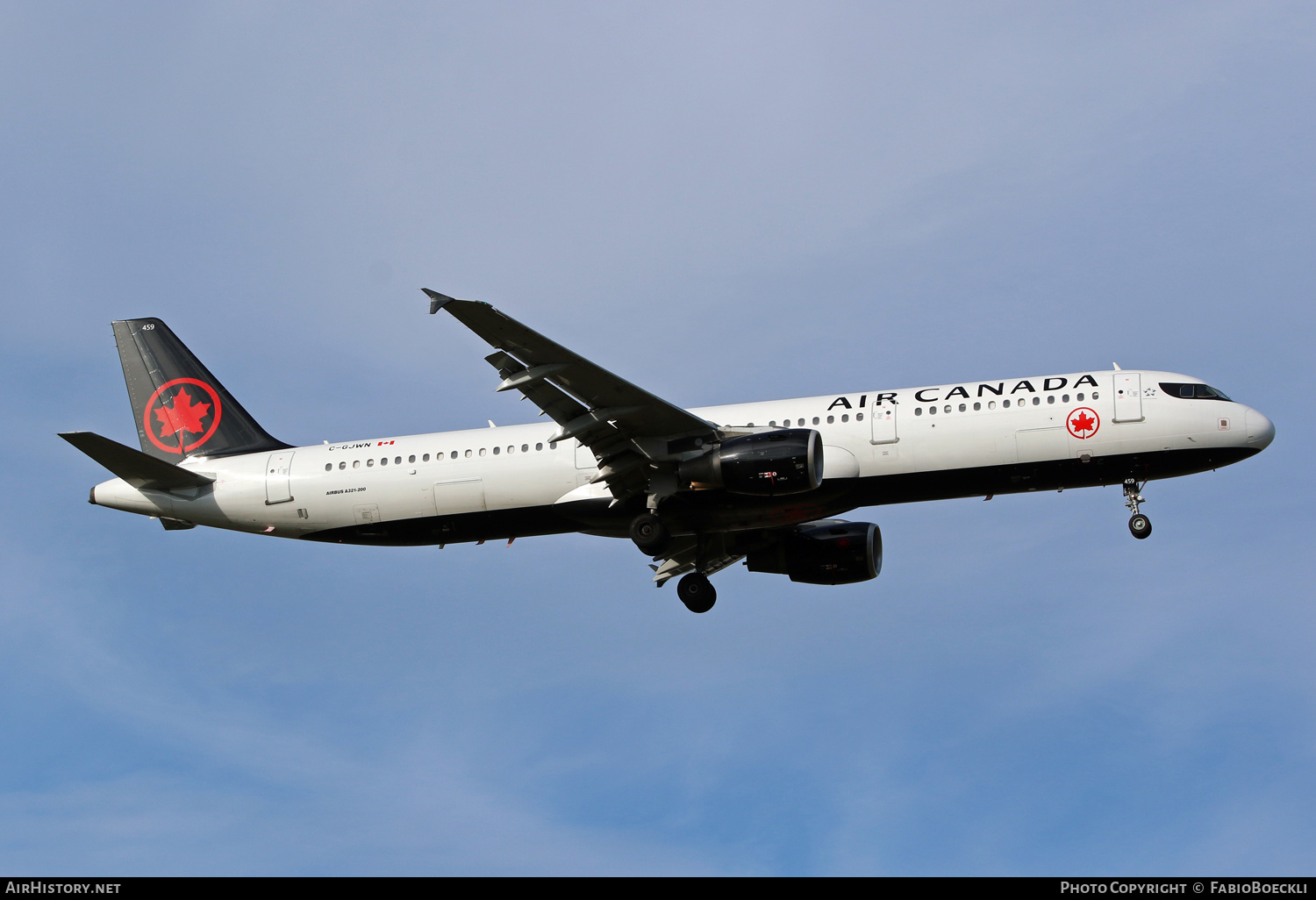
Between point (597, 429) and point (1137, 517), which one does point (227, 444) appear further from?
point (1137, 517)

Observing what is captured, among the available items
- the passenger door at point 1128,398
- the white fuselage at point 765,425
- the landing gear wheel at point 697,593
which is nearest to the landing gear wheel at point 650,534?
the white fuselage at point 765,425

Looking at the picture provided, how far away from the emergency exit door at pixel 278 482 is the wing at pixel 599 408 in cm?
917

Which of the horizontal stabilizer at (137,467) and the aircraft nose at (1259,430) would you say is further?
the horizontal stabilizer at (137,467)

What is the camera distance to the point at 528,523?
37.3 metres

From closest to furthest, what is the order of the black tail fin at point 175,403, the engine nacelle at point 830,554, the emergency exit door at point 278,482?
1. the emergency exit door at point 278,482
2. the engine nacelle at point 830,554
3. the black tail fin at point 175,403

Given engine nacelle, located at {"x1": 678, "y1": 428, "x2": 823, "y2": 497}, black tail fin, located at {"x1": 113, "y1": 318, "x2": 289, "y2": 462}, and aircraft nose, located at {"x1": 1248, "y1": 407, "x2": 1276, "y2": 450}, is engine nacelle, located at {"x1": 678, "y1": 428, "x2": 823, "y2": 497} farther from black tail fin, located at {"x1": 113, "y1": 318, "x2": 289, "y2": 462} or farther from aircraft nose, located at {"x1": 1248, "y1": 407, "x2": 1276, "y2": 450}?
black tail fin, located at {"x1": 113, "y1": 318, "x2": 289, "y2": 462}

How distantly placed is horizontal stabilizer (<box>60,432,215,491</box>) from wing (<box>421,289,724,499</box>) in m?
11.6

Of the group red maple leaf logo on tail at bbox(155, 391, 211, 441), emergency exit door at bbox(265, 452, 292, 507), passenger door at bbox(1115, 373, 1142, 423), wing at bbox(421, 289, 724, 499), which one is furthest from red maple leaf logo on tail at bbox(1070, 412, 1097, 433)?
red maple leaf logo on tail at bbox(155, 391, 211, 441)

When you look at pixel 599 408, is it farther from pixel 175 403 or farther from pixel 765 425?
pixel 175 403

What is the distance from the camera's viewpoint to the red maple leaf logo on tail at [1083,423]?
111 ft

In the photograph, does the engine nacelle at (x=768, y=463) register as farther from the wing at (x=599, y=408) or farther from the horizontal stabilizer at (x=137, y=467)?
the horizontal stabilizer at (x=137, y=467)

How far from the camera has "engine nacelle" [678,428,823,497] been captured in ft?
108

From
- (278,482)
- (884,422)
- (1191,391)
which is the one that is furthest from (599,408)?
(1191,391)
